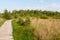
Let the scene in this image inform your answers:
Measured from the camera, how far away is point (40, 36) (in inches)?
495

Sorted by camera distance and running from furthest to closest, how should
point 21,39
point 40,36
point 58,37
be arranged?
point 21,39, point 40,36, point 58,37

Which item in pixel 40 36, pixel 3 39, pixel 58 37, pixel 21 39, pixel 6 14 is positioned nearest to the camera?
pixel 58 37

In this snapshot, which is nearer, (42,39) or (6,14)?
(42,39)

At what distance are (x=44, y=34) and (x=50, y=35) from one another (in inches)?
19.6

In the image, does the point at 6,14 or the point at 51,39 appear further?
the point at 6,14

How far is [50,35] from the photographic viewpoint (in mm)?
11898

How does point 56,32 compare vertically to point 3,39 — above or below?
above

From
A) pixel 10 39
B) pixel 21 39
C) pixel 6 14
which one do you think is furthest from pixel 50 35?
pixel 6 14

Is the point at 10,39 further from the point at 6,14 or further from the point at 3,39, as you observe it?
the point at 6,14

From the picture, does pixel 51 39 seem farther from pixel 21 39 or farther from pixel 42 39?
pixel 21 39

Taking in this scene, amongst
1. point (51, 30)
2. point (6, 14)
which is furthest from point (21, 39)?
point (6, 14)

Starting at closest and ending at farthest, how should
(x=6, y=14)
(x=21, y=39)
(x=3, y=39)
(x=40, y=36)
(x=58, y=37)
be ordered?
(x=58, y=37) → (x=40, y=36) → (x=21, y=39) → (x=3, y=39) → (x=6, y=14)

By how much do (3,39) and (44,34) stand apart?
357 centimetres

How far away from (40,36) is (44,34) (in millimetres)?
384
